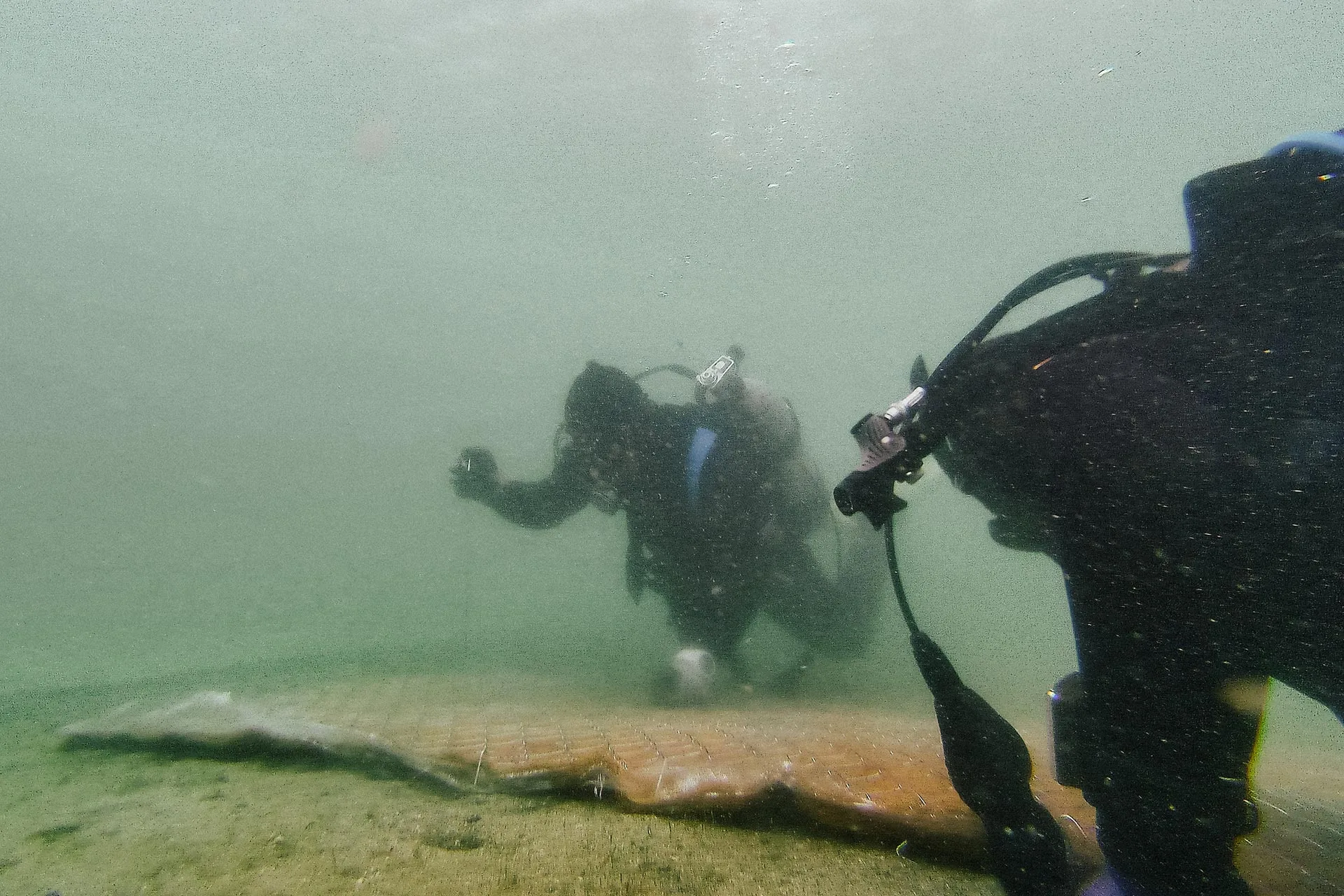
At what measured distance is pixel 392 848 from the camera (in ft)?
4.53

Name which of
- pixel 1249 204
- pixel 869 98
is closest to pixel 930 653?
pixel 1249 204

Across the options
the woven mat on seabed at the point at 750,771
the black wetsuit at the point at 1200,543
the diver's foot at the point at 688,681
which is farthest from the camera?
the diver's foot at the point at 688,681

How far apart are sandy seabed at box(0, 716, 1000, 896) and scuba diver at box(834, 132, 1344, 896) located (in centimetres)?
44

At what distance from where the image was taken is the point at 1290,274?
1147 millimetres

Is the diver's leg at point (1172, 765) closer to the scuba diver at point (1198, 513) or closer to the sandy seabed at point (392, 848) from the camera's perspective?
the scuba diver at point (1198, 513)

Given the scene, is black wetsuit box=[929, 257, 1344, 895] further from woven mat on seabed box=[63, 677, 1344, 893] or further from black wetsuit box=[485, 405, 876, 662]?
black wetsuit box=[485, 405, 876, 662]

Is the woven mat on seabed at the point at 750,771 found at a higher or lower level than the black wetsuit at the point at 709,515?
lower

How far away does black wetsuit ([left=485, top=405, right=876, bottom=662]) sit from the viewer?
469 centimetres

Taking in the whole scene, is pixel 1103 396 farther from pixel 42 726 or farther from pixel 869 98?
pixel 869 98

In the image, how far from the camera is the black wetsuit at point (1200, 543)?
1073mm

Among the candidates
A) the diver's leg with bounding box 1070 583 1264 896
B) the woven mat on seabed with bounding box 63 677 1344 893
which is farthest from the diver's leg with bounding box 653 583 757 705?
the diver's leg with bounding box 1070 583 1264 896

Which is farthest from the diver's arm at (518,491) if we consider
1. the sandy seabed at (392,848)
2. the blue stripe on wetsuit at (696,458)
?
the sandy seabed at (392,848)

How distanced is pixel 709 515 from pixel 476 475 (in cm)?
223

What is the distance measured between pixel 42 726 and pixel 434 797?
2.93m
